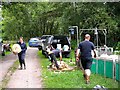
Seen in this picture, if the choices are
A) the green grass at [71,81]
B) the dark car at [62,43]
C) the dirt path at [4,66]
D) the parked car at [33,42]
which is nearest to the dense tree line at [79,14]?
the parked car at [33,42]

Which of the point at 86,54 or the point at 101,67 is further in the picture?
the point at 101,67

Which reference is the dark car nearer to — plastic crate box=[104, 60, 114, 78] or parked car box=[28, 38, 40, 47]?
plastic crate box=[104, 60, 114, 78]

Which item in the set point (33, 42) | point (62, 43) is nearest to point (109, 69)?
point (62, 43)

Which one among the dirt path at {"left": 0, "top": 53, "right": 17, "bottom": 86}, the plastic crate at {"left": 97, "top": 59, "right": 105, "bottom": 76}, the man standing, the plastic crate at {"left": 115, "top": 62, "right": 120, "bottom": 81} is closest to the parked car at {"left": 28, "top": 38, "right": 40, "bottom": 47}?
the dirt path at {"left": 0, "top": 53, "right": 17, "bottom": 86}

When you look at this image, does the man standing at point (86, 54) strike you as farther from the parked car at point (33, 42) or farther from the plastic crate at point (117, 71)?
the parked car at point (33, 42)

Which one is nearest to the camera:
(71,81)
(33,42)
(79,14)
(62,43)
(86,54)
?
(86,54)

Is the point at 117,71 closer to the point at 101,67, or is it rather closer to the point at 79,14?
the point at 101,67

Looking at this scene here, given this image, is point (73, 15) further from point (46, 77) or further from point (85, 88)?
point (85, 88)

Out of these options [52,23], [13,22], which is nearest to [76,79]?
[52,23]

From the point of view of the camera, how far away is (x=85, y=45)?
11594 mm

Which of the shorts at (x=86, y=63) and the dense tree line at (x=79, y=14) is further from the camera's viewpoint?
the dense tree line at (x=79, y=14)

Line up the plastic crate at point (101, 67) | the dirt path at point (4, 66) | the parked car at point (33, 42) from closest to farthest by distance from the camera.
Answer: the plastic crate at point (101, 67)
the dirt path at point (4, 66)
the parked car at point (33, 42)

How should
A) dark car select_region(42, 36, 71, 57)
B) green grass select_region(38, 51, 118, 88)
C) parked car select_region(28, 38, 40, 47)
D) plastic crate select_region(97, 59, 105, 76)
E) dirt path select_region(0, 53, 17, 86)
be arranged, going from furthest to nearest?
parked car select_region(28, 38, 40, 47) → dark car select_region(42, 36, 71, 57) → dirt path select_region(0, 53, 17, 86) → plastic crate select_region(97, 59, 105, 76) → green grass select_region(38, 51, 118, 88)

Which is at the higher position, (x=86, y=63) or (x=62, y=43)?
(x=86, y=63)
